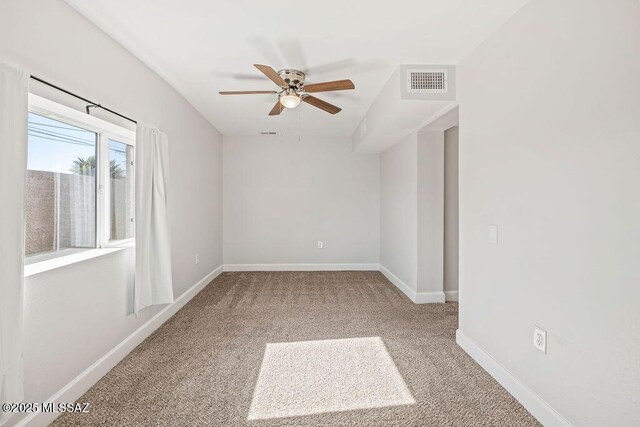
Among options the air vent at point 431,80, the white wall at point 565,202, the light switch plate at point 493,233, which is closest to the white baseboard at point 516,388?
the white wall at point 565,202

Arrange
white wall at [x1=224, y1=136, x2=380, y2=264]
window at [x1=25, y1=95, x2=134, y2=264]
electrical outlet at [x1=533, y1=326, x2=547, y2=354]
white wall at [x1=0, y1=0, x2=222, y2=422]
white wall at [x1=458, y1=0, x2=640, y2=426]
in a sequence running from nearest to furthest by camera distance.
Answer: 1. white wall at [x1=458, y1=0, x2=640, y2=426]
2. white wall at [x1=0, y1=0, x2=222, y2=422]
3. electrical outlet at [x1=533, y1=326, x2=547, y2=354]
4. window at [x1=25, y1=95, x2=134, y2=264]
5. white wall at [x1=224, y1=136, x2=380, y2=264]

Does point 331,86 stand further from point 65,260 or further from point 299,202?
point 299,202

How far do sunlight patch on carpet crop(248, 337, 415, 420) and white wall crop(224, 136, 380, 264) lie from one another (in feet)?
9.74

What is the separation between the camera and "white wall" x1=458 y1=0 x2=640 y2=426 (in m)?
1.32

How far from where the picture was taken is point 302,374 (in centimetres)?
225

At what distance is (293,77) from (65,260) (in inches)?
86.5

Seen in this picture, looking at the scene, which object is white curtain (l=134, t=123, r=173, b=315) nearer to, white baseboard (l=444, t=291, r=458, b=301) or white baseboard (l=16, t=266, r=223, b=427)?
white baseboard (l=16, t=266, r=223, b=427)

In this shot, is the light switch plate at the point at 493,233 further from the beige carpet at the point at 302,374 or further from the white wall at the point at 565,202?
the beige carpet at the point at 302,374

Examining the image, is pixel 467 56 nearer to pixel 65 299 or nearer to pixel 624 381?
pixel 624 381

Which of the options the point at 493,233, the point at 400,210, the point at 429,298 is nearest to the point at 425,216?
the point at 400,210

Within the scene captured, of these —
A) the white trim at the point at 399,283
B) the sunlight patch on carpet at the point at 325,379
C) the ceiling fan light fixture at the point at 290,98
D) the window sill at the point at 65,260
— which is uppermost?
the ceiling fan light fixture at the point at 290,98

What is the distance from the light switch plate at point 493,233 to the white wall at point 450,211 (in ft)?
5.92

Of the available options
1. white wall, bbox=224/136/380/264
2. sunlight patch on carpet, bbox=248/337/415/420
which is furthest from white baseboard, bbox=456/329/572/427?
white wall, bbox=224/136/380/264

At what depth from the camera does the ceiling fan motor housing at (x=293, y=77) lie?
2.72 meters
